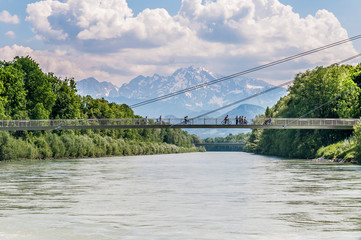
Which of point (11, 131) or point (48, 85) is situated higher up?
point (48, 85)

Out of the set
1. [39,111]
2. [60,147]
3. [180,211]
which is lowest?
[180,211]

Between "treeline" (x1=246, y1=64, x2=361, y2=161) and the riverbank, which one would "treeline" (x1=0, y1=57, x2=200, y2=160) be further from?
"treeline" (x1=246, y1=64, x2=361, y2=161)

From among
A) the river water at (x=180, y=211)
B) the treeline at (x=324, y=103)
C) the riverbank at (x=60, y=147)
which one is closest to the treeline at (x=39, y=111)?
the riverbank at (x=60, y=147)

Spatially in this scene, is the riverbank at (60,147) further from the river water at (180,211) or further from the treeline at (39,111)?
the river water at (180,211)

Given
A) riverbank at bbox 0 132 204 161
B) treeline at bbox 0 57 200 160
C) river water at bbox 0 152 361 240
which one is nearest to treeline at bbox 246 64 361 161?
riverbank at bbox 0 132 204 161

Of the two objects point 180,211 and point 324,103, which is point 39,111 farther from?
point 180,211

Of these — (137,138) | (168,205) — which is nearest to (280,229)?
(168,205)

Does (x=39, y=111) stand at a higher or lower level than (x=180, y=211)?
higher

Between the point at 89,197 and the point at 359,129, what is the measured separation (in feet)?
158

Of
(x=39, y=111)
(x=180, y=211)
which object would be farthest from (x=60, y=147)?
(x=180, y=211)

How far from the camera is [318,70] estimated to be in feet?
358

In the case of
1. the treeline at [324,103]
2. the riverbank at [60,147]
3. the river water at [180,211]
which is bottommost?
the river water at [180,211]

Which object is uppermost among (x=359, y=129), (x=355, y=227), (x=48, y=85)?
(x=48, y=85)

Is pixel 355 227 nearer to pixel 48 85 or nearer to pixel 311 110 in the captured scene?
pixel 311 110
